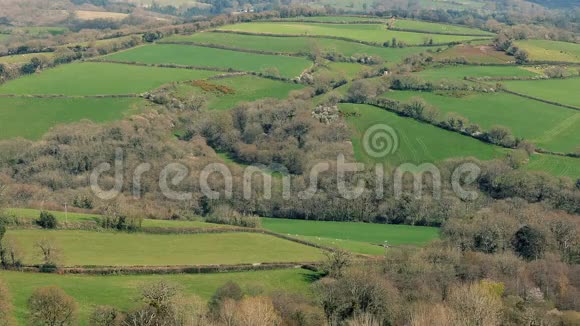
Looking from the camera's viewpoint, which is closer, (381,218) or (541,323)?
(541,323)

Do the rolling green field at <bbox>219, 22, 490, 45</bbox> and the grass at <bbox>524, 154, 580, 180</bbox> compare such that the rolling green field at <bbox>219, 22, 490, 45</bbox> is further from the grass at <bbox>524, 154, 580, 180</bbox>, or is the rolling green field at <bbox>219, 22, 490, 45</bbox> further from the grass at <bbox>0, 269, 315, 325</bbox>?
the grass at <bbox>0, 269, 315, 325</bbox>

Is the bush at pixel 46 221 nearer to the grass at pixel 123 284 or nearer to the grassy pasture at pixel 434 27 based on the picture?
the grass at pixel 123 284

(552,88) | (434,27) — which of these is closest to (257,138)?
(552,88)

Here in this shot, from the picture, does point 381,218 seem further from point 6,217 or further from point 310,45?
point 310,45

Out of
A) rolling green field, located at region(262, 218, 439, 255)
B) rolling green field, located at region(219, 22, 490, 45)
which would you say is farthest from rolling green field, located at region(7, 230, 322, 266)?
rolling green field, located at region(219, 22, 490, 45)

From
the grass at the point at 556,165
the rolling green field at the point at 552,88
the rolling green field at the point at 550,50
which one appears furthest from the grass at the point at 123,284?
the rolling green field at the point at 550,50

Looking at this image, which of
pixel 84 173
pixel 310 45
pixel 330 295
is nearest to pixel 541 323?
pixel 330 295

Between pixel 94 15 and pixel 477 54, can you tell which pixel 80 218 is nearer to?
pixel 477 54
